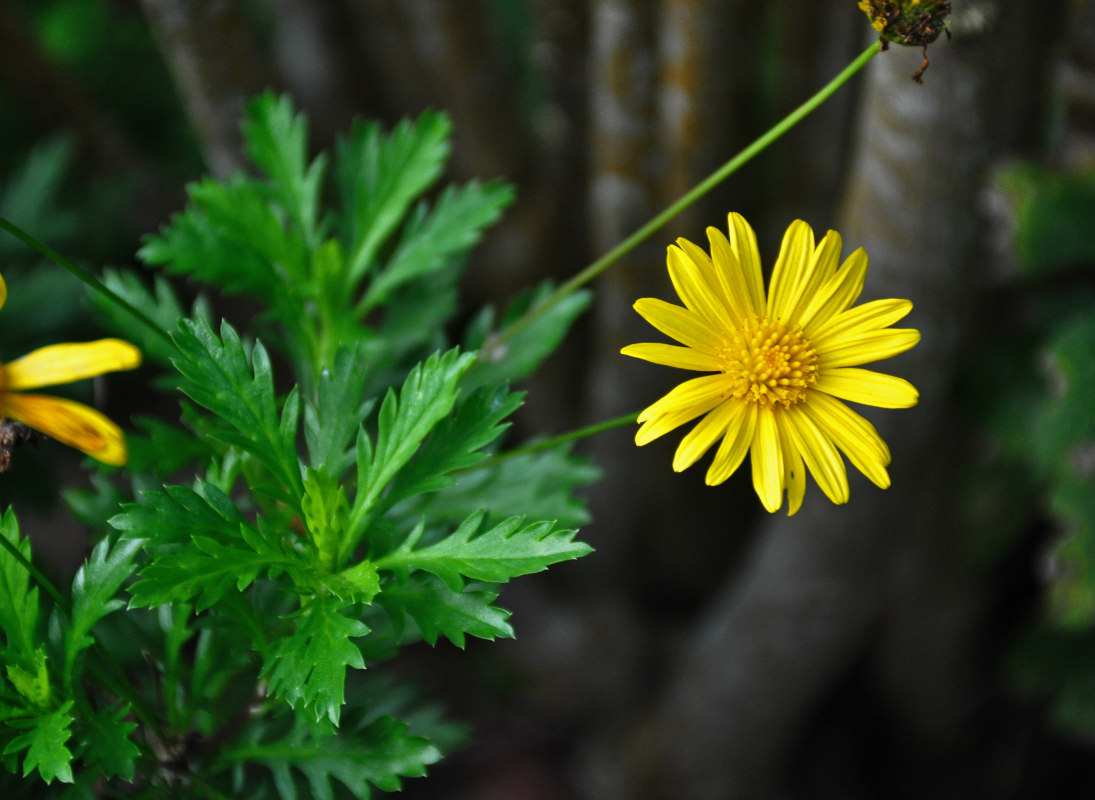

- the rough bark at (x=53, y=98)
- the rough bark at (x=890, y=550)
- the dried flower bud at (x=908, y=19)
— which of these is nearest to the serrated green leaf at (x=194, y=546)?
the dried flower bud at (x=908, y=19)

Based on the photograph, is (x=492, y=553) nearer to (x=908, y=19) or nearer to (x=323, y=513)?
(x=323, y=513)

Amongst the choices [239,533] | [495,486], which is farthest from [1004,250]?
[239,533]

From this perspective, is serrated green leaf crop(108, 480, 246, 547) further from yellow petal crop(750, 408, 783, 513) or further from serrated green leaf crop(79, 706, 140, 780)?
yellow petal crop(750, 408, 783, 513)

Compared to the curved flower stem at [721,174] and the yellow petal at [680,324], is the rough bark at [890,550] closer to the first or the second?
the curved flower stem at [721,174]

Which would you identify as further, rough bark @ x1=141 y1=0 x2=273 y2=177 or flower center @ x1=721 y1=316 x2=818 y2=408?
rough bark @ x1=141 y1=0 x2=273 y2=177

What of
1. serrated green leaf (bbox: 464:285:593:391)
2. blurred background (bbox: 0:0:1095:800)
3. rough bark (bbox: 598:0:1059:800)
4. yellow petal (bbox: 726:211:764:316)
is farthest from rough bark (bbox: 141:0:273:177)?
rough bark (bbox: 598:0:1059:800)

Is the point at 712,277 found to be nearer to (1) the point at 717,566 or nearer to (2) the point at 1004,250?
(2) the point at 1004,250
